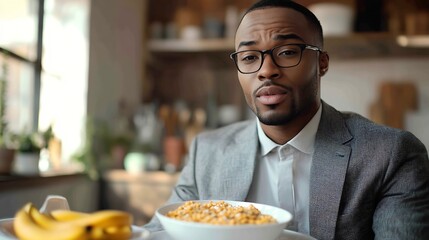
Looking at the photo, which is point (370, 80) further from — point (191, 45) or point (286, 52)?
point (286, 52)

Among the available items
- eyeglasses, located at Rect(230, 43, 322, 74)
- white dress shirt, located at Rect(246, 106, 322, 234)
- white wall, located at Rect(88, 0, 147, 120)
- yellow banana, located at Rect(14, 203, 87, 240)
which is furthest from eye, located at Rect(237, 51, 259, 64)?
white wall, located at Rect(88, 0, 147, 120)

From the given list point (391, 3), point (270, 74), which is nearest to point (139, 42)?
point (391, 3)

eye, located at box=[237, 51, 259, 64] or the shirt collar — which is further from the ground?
eye, located at box=[237, 51, 259, 64]

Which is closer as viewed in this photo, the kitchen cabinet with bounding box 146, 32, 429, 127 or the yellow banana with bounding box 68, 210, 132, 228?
the yellow banana with bounding box 68, 210, 132, 228

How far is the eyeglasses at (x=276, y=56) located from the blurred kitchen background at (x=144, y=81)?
1.22 m

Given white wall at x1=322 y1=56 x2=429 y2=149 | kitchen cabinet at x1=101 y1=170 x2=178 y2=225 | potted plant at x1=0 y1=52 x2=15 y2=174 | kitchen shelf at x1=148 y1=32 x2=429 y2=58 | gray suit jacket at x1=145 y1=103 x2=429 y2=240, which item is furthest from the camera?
white wall at x1=322 y1=56 x2=429 y2=149

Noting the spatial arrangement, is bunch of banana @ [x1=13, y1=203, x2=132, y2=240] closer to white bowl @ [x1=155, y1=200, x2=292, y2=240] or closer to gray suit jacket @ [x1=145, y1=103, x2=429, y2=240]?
white bowl @ [x1=155, y1=200, x2=292, y2=240]

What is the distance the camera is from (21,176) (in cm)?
179

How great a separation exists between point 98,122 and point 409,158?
195cm

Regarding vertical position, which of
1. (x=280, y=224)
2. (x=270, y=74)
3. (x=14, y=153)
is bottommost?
(x=14, y=153)

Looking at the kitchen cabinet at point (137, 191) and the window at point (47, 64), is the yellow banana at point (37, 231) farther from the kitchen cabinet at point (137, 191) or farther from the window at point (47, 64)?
the kitchen cabinet at point (137, 191)

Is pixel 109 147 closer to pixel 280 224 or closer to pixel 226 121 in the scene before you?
pixel 226 121

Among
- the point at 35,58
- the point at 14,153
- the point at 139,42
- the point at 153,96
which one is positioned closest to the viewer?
the point at 14,153

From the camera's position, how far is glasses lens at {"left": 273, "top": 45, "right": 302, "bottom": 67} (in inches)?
40.4
